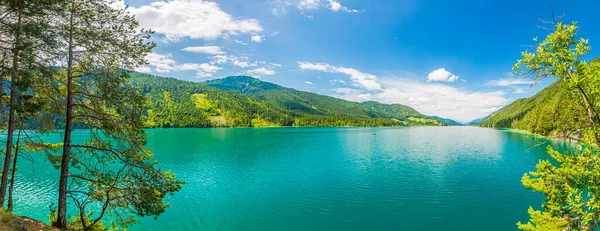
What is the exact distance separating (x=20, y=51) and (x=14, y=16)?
252 cm

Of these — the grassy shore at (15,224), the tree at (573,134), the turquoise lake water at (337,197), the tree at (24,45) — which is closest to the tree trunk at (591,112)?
the tree at (573,134)

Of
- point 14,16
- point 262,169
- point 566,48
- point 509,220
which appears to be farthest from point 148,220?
point 509,220

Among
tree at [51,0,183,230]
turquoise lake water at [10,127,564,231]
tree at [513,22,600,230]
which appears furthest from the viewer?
turquoise lake water at [10,127,564,231]

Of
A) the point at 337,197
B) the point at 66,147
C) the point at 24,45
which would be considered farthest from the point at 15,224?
the point at 337,197

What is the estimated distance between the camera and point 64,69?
11.0m

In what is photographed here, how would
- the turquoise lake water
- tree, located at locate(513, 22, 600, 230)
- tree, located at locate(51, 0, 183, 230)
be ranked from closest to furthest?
tree, located at locate(513, 22, 600, 230)
tree, located at locate(51, 0, 183, 230)
the turquoise lake water

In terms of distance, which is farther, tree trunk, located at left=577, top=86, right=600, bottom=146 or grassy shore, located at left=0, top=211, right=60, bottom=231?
grassy shore, located at left=0, top=211, right=60, bottom=231

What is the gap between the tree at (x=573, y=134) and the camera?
890cm

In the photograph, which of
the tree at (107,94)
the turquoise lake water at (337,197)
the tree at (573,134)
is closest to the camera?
the tree at (573,134)

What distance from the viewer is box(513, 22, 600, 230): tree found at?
8898mm

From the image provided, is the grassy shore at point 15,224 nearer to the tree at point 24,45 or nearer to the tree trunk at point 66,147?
the tree trunk at point 66,147

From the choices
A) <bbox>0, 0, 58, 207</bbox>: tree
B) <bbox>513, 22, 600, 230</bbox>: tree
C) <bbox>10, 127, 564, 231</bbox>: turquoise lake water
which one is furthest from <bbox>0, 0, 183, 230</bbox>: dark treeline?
<bbox>513, 22, 600, 230</bbox>: tree

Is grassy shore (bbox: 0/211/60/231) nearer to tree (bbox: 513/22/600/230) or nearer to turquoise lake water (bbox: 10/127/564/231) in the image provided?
turquoise lake water (bbox: 10/127/564/231)

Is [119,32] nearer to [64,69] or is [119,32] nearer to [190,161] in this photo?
[64,69]
